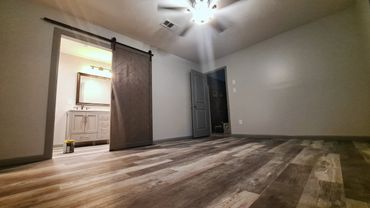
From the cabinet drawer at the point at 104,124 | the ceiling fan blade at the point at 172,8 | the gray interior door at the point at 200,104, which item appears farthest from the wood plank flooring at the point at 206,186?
the gray interior door at the point at 200,104

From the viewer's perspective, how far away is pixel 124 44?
3244mm

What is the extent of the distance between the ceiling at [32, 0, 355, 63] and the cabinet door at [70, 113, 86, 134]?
2.27 meters

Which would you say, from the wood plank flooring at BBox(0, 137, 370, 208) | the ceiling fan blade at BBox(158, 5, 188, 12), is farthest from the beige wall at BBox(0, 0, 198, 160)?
the ceiling fan blade at BBox(158, 5, 188, 12)

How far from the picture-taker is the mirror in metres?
4.16

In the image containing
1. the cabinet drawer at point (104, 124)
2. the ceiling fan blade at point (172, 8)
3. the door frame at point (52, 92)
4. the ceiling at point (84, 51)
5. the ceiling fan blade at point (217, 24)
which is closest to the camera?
the door frame at point (52, 92)

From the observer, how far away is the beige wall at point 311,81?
258cm

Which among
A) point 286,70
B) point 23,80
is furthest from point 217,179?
point 286,70

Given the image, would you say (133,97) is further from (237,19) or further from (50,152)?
(237,19)

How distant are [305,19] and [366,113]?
6.71 feet

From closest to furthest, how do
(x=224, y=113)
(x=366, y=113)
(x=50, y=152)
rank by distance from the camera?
1. (x=50, y=152)
2. (x=366, y=113)
3. (x=224, y=113)

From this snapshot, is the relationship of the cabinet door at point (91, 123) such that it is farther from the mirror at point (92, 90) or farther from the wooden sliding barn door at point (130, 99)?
the wooden sliding barn door at point (130, 99)

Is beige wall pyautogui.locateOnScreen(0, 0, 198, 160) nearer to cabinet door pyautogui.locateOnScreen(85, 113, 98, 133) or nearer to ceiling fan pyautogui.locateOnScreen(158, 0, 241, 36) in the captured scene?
cabinet door pyautogui.locateOnScreen(85, 113, 98, 133)

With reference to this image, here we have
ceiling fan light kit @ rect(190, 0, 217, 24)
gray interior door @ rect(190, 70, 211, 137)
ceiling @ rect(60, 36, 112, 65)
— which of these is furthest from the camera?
gray interior door @ rect(190, 70, 211, 137)

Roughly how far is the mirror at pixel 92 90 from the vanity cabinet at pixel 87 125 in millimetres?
538
